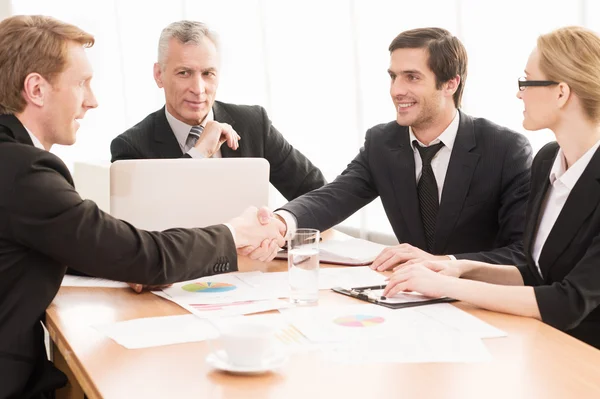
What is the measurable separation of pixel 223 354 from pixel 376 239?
3120mm

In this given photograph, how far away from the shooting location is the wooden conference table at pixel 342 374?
135 centimetres

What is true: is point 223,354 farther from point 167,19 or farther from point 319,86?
point 167,19

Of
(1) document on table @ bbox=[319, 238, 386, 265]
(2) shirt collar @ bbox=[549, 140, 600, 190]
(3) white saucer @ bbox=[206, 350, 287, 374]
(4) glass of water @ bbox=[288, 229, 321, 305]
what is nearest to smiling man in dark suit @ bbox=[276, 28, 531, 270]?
(1) document on table @ bbox=[319, 238, 386, 265]

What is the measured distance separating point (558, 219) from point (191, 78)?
5.90 feet

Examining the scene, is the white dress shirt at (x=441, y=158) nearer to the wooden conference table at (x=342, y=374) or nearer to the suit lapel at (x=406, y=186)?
the suit lapel at (x=406, y=186)

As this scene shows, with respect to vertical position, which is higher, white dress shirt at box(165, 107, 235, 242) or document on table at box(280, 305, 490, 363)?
white dress shirt at box(165, 107, 235, 242)

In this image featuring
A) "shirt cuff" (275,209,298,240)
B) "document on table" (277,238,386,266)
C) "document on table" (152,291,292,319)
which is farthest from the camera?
"shirt cuff" (275,209,298,240)

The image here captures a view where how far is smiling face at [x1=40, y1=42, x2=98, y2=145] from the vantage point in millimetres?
2037

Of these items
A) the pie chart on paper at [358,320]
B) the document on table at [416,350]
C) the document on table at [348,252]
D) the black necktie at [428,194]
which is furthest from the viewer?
the black necktie at [428,194]

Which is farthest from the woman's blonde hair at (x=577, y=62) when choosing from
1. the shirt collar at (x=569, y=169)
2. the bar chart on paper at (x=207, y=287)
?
the bar chart on paper at (x=207, y=287)

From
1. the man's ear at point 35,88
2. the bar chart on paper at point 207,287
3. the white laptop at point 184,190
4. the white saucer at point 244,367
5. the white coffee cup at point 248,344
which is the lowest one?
the bar chart on paper at point 207,287

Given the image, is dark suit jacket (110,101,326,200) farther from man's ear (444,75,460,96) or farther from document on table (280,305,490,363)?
document on table (280,305,490,363)

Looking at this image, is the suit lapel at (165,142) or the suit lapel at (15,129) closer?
the suit lapel at (15,129)

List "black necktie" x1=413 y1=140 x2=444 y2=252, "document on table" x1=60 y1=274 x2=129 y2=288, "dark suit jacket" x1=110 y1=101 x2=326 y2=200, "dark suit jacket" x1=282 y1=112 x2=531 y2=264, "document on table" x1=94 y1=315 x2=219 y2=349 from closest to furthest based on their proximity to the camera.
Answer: "document on table" x1=94 y1=315 x2=219 y2=349
"document on table" x1=60 y1=274 x2=129 y2=288
"dark suit jacket" x1=282 y1=112 x2=531 y2=264
"black necktie" x1=413 y1=140 x2=444 y2=252
"dark suit jacket" x1=110 y1=101 x2=326 y2=200
